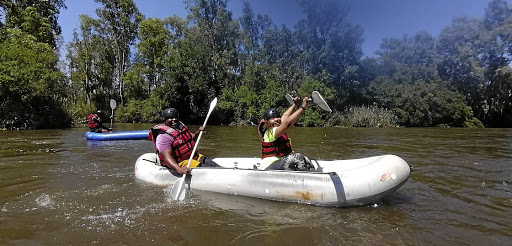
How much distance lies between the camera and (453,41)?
1267 inches

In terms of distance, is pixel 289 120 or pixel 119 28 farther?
pixel 119 28

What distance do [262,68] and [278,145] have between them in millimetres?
23893

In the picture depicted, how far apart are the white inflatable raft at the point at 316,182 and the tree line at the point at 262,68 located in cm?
1796

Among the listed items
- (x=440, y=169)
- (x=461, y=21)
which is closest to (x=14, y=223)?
(x=440, y=169)

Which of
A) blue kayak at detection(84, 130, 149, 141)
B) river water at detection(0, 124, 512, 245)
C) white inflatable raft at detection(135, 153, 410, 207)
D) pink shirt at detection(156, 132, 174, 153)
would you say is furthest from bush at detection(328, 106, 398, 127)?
pink shirt at detection(156, 132, 174, 153)

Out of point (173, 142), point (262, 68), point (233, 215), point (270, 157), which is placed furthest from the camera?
point (262, 68)

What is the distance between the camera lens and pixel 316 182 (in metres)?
3.79

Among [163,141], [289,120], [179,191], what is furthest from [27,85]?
[289,120]

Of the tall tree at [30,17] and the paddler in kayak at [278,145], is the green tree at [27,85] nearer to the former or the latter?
the tall tree at [30,17]

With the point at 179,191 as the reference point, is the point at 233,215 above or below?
below

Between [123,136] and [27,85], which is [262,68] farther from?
[123,136]

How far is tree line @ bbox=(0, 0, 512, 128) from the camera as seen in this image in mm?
25125

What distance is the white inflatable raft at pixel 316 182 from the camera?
145 inches

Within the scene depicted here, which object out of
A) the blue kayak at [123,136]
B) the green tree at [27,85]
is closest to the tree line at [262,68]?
the green tree at [27,85]
